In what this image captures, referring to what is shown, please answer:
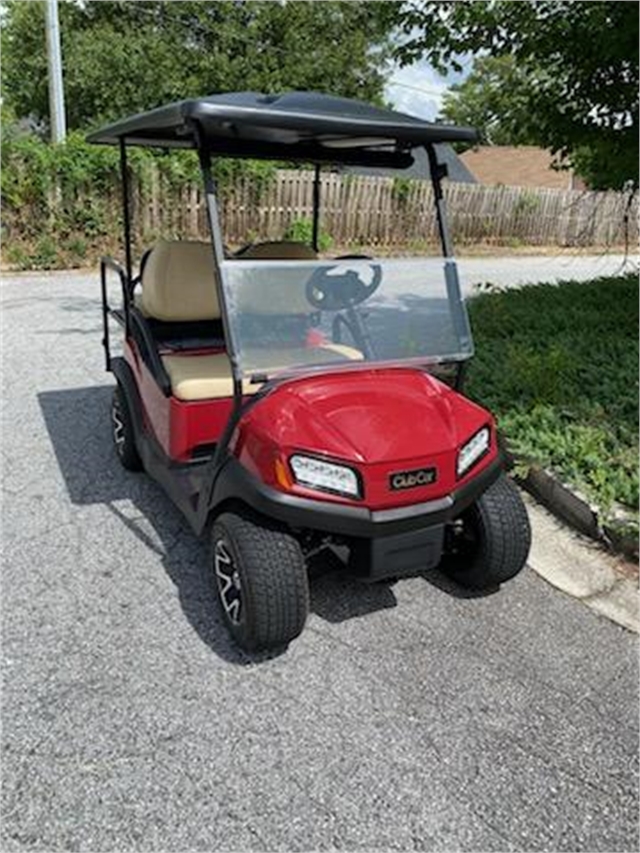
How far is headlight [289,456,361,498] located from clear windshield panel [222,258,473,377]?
0.48 metres

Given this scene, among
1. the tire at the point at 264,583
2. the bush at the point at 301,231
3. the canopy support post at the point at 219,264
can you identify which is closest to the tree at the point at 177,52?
the bush at the point at 301,231

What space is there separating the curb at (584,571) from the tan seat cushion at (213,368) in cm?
121

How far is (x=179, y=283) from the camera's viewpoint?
10.7 ft

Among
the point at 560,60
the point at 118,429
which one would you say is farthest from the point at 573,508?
the point at 560,60

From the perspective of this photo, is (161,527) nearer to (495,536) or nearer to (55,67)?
(495,536)

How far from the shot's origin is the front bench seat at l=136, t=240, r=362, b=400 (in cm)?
318

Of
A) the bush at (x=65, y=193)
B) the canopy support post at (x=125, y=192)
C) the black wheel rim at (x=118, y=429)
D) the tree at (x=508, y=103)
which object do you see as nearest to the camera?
the canopy support post at (x=125, y=192)

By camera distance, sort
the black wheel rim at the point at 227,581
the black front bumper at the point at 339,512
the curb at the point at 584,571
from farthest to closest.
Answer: the curb at the point at 584,571
the black wheel rim at the point at 227,581
the black front bumper at the point at 339,512

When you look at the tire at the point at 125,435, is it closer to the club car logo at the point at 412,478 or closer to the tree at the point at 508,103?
the club car logo at the point at 412,478

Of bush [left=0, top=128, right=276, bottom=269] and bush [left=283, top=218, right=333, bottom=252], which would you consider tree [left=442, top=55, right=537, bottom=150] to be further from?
bush [left=283, top=218, right=333, bottom=252]

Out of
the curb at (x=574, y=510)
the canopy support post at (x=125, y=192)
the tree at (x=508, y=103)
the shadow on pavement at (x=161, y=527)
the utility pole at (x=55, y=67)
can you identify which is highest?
the utility pole at (x=55, y=67)

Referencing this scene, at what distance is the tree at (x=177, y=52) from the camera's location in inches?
719

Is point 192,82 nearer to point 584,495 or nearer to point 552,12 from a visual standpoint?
point 552,12

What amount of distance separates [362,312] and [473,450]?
75 centimetres
